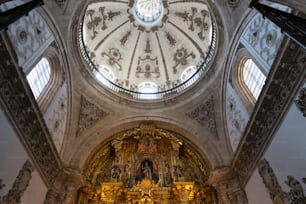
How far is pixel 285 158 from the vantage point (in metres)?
9.87

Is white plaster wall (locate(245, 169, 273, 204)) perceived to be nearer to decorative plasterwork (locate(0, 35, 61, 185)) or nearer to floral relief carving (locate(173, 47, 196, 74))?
decorative plasterwork (locate(0, 35, 61, 185))

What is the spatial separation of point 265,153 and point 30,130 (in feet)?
31.9

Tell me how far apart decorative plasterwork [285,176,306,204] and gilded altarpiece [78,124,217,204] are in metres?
6.18

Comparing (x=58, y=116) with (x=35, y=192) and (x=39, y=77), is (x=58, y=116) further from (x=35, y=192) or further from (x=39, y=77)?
(x=35, y=192)

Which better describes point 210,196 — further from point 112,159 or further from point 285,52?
point 285,52

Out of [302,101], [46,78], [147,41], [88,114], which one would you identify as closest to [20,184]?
[46,78]

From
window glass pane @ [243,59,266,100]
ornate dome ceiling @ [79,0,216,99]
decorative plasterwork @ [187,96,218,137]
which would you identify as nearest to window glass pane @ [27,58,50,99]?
ornate dome ceiling @ [79,0,216,99]

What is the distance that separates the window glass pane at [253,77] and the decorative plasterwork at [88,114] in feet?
29.3

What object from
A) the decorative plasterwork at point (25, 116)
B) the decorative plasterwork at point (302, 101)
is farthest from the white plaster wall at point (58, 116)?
the decorative plasterwork at point (302, 101)

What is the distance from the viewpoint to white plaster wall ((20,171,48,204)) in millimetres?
10663

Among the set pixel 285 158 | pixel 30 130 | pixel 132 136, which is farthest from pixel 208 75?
pixel 30 130

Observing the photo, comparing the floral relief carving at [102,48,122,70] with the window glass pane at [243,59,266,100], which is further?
the floral relief carving at [102,48,122,70]

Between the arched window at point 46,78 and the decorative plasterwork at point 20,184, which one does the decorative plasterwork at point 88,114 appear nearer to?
the arched window at point 46,78

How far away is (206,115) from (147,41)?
31.6 feet
